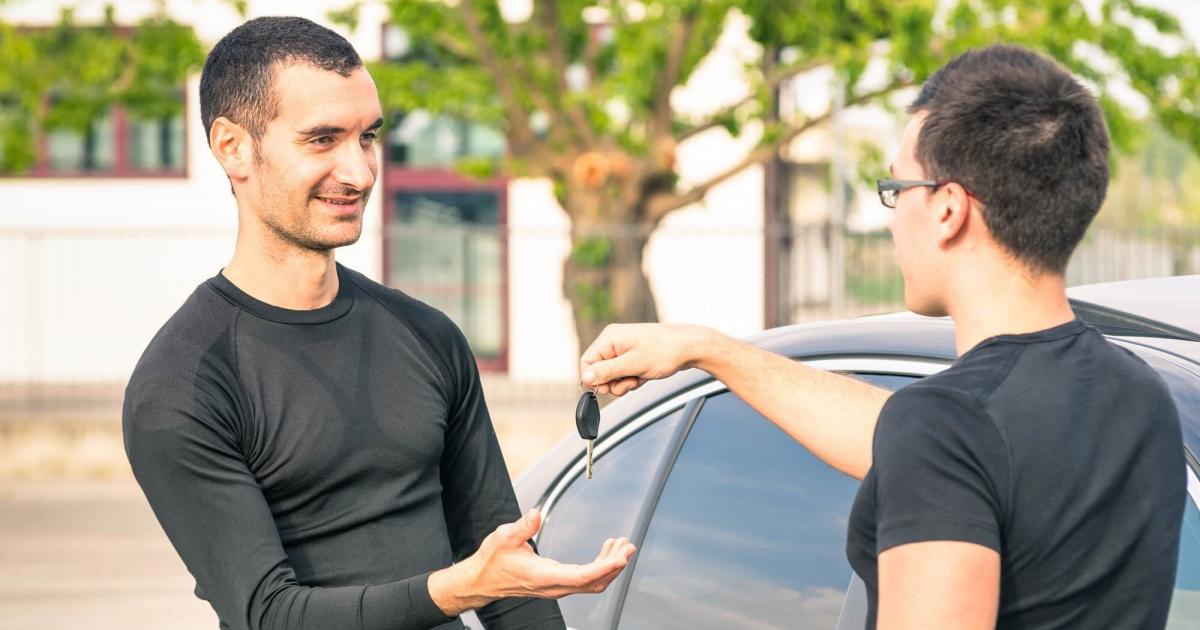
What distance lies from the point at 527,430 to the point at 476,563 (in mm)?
10724

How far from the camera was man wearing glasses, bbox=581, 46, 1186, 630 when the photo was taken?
5.16 ft

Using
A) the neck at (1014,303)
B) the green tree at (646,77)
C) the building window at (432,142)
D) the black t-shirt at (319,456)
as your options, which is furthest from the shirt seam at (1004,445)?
the building window at (432,142)

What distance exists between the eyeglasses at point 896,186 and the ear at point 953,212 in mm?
14

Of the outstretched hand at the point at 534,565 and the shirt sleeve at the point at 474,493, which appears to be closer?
the outstretched hand at the point at 534,565

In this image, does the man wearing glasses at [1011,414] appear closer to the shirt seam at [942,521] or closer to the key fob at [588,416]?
the shirt seam at [942,521]

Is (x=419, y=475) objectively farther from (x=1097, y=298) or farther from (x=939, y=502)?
(x=1097, y=298)

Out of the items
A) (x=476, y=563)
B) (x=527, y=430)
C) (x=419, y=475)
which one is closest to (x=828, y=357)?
(x=419, y=475)

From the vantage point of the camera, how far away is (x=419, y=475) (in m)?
2.31

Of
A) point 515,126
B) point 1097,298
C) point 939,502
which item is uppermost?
point 515,126

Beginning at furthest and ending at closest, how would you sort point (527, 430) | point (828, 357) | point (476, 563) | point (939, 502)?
point (527, 430), point (828, 357), point (476, 563), point (939, 502)

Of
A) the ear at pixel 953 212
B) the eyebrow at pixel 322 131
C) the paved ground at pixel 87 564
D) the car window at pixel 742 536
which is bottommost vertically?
the paved ground at pixel 87 564

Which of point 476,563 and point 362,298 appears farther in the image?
point 362,298

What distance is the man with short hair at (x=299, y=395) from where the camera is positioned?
207 cm

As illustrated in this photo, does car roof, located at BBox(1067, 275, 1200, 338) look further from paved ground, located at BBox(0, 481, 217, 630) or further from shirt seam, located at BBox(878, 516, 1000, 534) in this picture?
paved ground, located at BBox(0, 481, 217, 630)
